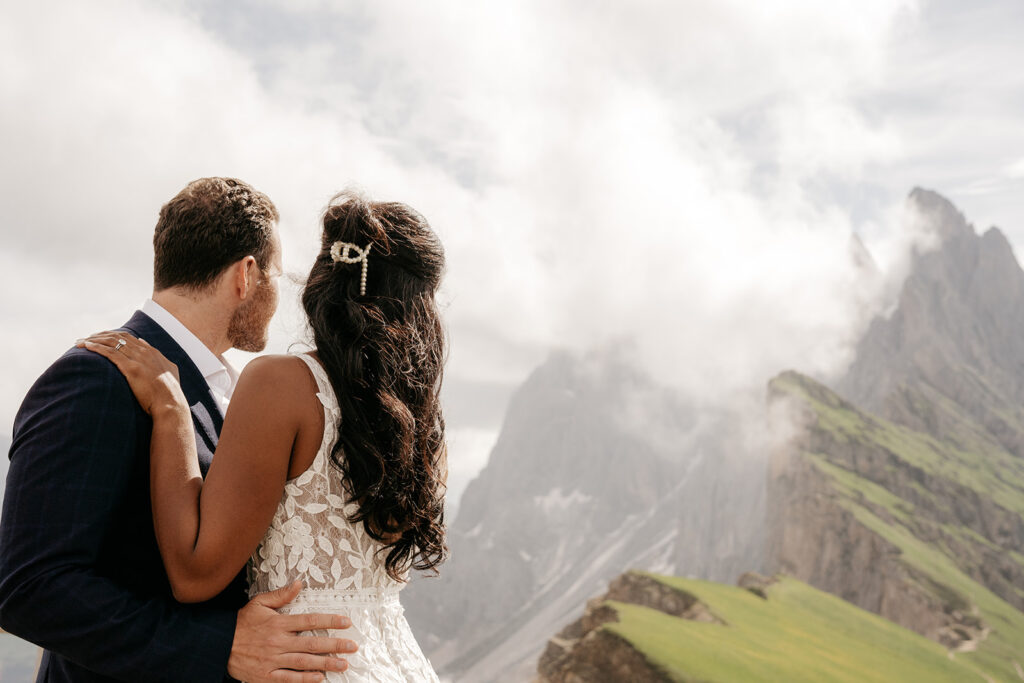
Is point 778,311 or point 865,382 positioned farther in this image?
point 778,311

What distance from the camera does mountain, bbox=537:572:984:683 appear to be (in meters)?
28.3

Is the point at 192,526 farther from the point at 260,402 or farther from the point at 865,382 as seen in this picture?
the point at 865,382

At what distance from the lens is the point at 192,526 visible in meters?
2.70

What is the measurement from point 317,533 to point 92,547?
0.77 m

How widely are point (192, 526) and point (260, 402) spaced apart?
494 millimetres

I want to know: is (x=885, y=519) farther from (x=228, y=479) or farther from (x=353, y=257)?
(x=228, y=479)

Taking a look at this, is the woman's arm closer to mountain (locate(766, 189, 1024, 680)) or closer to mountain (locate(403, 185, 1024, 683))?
mountain (locate(403, 185, 1024, 683))

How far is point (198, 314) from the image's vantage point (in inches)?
130

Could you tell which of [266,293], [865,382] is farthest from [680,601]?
[865,382]

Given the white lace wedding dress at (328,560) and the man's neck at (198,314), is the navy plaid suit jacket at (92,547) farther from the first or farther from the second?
the man's neck at (198,314)

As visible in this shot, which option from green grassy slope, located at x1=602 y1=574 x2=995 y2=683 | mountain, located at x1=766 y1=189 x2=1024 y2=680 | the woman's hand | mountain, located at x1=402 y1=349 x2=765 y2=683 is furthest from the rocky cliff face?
the woman's hand

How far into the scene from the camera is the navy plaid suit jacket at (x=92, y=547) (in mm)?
2617

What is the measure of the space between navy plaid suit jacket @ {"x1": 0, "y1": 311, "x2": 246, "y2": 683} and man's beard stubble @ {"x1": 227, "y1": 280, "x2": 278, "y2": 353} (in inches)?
26.2

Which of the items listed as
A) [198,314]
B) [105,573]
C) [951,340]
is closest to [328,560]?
[105,573]
